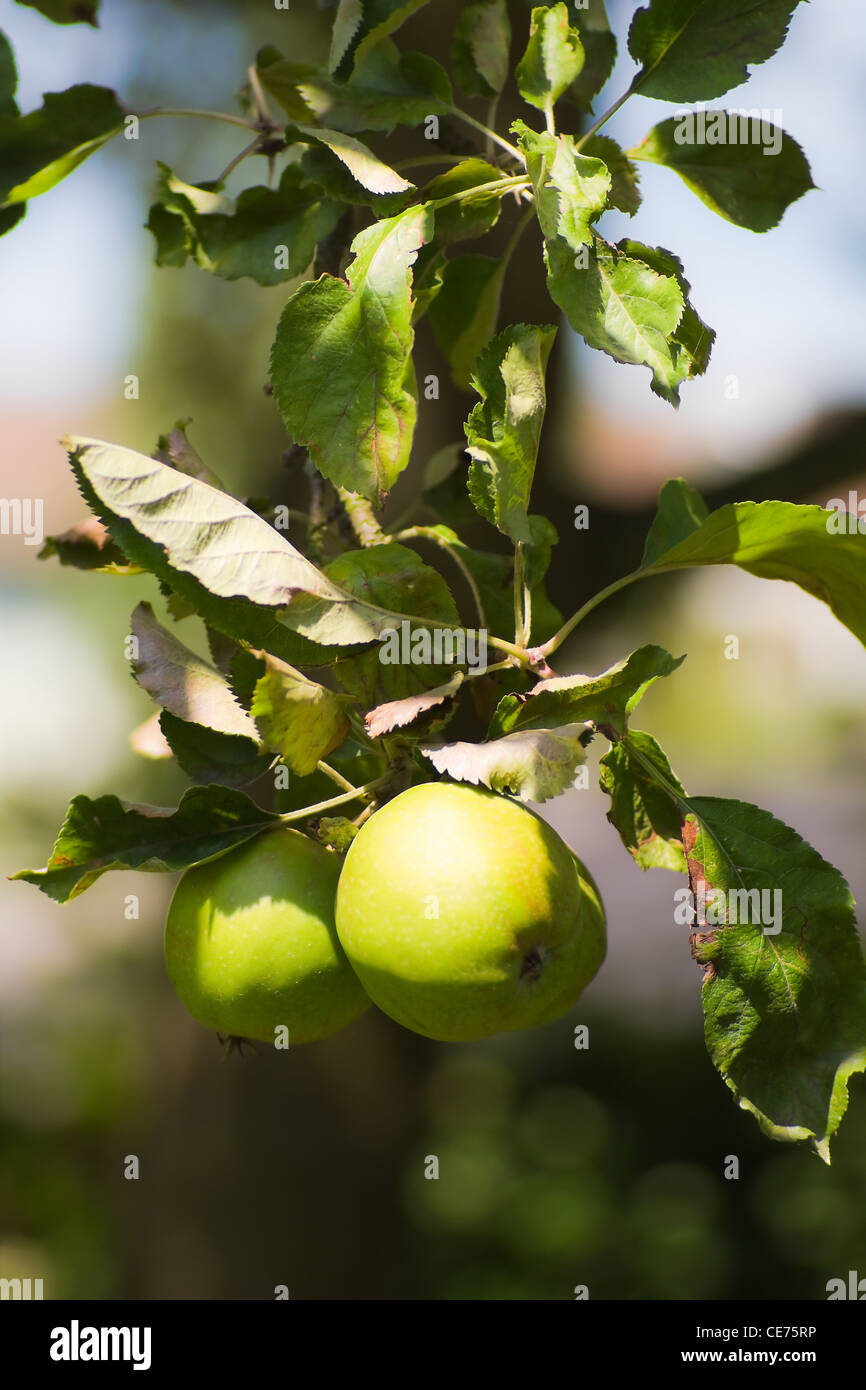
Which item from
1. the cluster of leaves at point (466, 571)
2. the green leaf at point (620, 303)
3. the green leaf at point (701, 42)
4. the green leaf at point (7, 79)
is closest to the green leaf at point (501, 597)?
the cluster of leaves at point (466, 571)

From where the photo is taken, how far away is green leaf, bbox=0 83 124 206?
1.16m

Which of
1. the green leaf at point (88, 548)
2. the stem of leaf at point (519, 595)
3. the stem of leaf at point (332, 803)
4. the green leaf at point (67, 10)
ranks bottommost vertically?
the stem of leaf at point (332, 803)

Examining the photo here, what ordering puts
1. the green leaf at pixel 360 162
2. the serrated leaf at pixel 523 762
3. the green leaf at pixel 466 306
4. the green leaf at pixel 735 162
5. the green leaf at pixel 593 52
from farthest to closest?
the green leaf at pixel 466 306 → the green leaf at pixel 593 52 → the green leaf at pixel 735 162 → the green leaf at pixel 360 162 → the serrated leaf at pixel 523 762

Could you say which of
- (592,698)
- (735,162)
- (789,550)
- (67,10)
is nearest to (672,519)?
(789,550)

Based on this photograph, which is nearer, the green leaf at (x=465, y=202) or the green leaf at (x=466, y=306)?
the green leaf at (x=465, y=202)

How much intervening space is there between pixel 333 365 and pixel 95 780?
3049 mm

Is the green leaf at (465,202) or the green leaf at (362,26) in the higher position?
the green leaf at (362,26)

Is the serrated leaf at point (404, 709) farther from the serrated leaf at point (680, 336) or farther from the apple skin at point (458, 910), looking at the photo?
the serrated leaf at point (680, 336)

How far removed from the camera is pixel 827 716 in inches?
191

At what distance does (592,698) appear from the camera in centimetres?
83

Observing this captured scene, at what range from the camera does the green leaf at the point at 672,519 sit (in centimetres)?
97

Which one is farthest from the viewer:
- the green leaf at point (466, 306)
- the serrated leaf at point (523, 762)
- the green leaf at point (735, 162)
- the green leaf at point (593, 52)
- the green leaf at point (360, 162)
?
the green leaf at point (466, 306)

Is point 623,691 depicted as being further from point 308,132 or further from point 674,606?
point 674,606

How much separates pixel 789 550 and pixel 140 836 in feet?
1.90
